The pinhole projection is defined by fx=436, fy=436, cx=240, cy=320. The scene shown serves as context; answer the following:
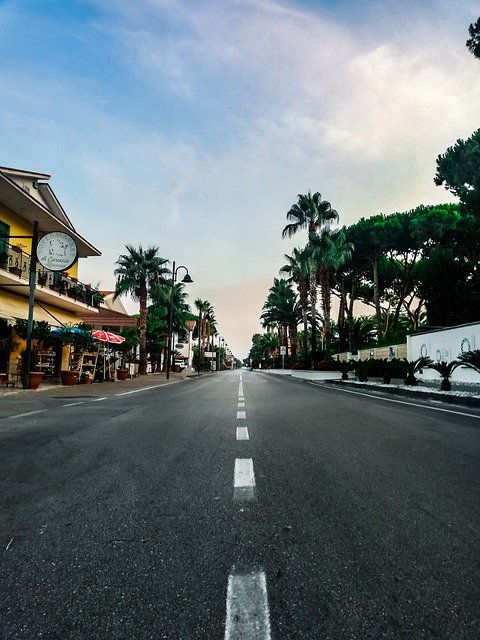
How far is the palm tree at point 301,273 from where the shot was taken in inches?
1697

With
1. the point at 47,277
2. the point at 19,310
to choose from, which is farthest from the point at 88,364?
the point at 47,277

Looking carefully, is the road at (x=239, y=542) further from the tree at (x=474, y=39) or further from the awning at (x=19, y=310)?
→ the tree at (x=474, y=39)

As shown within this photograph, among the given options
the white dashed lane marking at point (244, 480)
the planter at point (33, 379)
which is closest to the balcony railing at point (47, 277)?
the planter at point (33, 379)

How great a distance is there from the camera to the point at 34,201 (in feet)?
72.8

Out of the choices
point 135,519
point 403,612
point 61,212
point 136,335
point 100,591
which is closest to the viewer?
point 403,612

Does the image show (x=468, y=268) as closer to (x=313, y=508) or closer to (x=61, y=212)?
(x=61, y=212)

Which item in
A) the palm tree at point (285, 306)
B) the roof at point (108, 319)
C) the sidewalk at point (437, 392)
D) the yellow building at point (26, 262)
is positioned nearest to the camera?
the sidewalk at point (437, 392)

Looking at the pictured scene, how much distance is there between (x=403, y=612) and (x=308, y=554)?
1.96 ft

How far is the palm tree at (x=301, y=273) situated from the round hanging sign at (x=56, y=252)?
2639 centimetres

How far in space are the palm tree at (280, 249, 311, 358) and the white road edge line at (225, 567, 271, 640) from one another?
132 feet

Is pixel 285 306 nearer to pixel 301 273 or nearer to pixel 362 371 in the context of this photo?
pixel 301 273

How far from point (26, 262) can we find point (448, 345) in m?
22.6

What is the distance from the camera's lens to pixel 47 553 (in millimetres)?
2277

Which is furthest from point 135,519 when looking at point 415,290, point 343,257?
point 415,290
